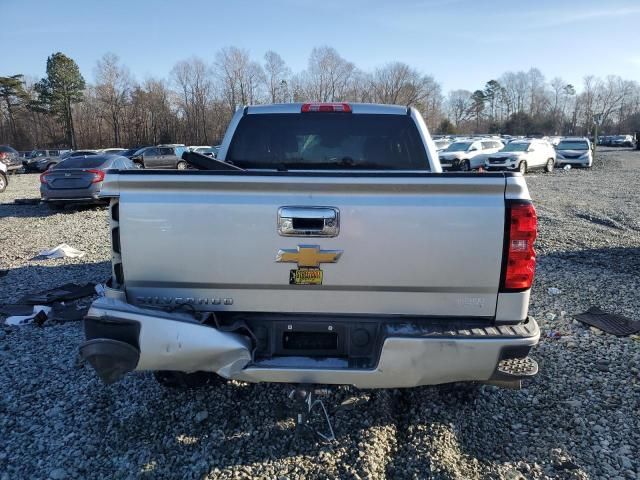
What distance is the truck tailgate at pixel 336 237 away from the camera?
8.05ft

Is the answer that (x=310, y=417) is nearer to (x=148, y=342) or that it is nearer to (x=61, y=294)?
(x=148, y=342)

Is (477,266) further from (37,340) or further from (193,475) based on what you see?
(37,340)

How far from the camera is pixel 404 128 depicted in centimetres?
393

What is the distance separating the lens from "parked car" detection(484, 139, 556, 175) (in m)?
24.4

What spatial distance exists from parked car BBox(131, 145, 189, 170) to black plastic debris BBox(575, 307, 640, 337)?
27.9 m

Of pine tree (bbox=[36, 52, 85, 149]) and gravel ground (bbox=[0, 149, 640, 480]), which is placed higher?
pine tree (bbox=[36, 52, 85, 149])

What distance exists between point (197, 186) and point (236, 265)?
1.55 feet

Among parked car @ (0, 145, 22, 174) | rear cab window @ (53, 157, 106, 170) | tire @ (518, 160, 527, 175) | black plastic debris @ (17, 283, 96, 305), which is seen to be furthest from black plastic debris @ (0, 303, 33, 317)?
parked car @ (0, 145, 22, 174)

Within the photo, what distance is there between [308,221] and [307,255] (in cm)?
18

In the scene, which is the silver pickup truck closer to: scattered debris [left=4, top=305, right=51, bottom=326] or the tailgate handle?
the tailgate handle

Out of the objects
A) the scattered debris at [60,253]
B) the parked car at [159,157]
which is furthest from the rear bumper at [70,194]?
the parked car at [159,157]

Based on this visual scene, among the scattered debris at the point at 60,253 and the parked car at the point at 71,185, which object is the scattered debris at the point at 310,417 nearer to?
the scattered debris at the point at 60,253

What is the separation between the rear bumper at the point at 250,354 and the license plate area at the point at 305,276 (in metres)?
0.43

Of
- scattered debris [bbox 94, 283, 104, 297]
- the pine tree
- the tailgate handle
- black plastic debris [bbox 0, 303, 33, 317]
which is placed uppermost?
the pine tree
